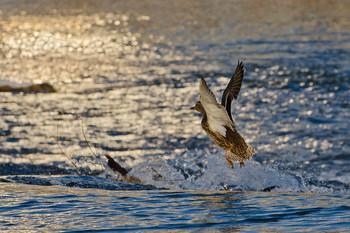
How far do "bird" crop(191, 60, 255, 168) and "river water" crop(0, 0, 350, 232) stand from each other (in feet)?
1.55

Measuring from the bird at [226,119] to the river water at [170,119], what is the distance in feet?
1.55

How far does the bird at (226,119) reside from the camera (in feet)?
20.3

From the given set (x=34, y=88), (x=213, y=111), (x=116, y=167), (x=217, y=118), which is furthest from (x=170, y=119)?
(x=213, y=111)

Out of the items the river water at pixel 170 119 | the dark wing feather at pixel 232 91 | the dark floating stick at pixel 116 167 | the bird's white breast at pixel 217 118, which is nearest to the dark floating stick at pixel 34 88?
the river water at pixel 170 119

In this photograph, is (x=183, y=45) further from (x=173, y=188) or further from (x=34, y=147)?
(x=173, y=188)

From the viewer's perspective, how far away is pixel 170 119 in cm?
Result: 1209

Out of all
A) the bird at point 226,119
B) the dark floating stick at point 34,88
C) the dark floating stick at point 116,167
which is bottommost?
the dark floating stick at point 116,167

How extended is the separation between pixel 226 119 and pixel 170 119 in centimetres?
553

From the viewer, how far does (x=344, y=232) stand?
548 cm

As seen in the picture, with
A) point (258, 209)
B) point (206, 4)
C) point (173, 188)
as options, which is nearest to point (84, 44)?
point (206, 4)

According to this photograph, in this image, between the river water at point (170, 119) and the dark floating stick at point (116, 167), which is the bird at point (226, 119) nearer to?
the river water at point (170, 119)

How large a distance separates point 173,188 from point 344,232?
265 centimetres

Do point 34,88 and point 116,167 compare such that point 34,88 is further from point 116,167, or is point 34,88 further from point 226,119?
point 226,119

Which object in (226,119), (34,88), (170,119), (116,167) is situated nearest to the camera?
(226,119)
